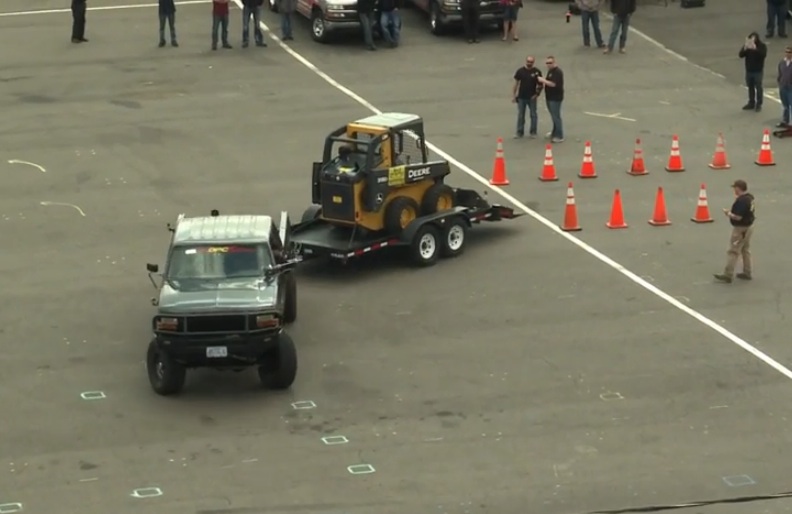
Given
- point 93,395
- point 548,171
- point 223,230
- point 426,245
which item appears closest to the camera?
point 93,395

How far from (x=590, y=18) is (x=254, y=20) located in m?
8.00

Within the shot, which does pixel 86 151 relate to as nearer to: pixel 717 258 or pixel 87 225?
pixel 87 225

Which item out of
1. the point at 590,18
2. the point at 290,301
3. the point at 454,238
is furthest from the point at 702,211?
the point at 590,18

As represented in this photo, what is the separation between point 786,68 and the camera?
3184 centimetres

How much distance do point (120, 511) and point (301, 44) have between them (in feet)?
79.5

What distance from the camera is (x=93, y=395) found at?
63.9 ft

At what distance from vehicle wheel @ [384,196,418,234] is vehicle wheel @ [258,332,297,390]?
510 cm

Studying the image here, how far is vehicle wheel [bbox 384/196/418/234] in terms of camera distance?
953 inches

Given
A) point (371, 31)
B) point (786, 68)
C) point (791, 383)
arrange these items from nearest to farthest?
point (791, 383) → point (786, 68) → point (371, 31)

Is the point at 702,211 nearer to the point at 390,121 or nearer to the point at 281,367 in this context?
the point at 390,121

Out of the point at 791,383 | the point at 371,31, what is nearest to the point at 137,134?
the point at 371,31

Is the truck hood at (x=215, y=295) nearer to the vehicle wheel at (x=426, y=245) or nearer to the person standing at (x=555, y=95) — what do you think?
the vehicle wheel at (x=426, y=245)

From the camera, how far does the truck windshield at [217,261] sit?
19.8 metres

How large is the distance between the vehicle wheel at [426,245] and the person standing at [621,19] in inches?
587
